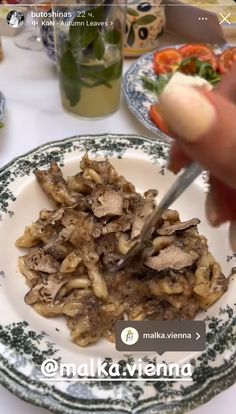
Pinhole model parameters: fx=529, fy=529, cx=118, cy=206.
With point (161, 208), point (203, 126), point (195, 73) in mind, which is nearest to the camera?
point (203, 126)

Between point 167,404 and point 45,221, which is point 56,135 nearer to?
point 45,221

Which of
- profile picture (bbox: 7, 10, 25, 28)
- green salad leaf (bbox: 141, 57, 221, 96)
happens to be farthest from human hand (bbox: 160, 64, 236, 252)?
profile picture (bbox: 7, 10, 25, 28)

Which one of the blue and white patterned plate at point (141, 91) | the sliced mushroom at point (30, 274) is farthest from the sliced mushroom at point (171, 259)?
the blue and white patterned plate at point (141, 91)

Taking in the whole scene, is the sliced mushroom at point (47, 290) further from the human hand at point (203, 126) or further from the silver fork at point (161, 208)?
the human hand at point (203, 126)

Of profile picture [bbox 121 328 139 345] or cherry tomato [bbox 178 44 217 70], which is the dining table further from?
profile picture [bbox 121 328 139 345]

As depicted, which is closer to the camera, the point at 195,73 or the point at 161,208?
the point at 161,208

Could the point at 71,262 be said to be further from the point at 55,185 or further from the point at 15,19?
the point at 15,19

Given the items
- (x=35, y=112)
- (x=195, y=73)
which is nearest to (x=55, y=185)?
(x=35, y=112)

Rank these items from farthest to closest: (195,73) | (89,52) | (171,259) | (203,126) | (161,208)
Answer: (195,73) → (89,52) → (171,259) → (161,208) → (203,126)
